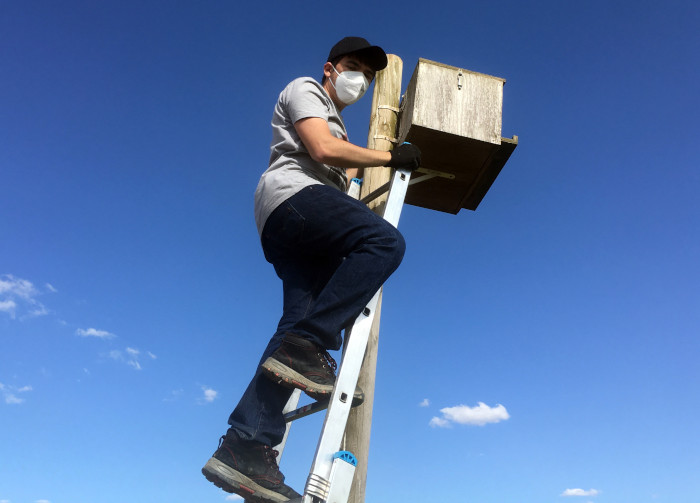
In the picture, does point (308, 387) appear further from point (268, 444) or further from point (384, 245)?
point (384, 245)

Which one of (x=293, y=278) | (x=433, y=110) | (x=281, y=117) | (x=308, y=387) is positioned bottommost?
(x=308, y=387)

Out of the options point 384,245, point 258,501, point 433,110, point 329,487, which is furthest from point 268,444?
point 433,110

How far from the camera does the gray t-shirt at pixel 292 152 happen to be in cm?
277

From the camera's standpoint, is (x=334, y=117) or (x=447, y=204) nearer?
(x=334, y=117)

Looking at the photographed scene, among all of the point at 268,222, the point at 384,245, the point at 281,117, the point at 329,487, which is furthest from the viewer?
the point at 281,117

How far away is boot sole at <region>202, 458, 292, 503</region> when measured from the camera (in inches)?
93.2

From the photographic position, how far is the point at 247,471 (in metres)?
2.46

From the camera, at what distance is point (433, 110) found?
3738 millimetres

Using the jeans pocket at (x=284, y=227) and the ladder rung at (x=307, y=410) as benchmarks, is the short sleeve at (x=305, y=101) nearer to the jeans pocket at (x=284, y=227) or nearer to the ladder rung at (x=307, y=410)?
the jeans pocket at (x=284, y=227)

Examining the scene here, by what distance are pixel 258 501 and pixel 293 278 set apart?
1.02m

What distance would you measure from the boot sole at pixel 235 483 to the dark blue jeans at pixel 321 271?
0.51 ft

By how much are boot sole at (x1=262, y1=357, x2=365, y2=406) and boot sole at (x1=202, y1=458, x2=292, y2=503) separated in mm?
404

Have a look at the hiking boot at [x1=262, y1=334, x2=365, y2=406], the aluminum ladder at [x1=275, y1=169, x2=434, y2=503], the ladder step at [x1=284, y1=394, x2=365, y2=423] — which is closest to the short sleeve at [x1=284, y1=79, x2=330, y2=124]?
the aluminum ladder at [x1=275, y1=169, x2=434, y2=503]

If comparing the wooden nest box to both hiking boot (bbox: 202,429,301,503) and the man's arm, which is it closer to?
the man's arm
